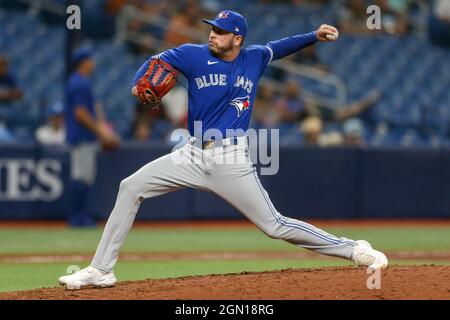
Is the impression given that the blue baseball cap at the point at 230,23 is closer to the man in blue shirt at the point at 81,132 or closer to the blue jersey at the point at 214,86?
the blue jersey at the point at 214,86

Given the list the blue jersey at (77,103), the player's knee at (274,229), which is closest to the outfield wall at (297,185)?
the blue jersey at (77,103)

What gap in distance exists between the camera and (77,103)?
12.1 metres

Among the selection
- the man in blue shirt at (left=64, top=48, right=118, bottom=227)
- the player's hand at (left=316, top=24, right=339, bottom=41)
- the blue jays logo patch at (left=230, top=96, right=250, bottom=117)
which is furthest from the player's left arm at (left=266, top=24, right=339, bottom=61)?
the man in blue shirt at (left=64, top=48, right=118, bottom=227)

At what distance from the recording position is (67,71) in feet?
42.3

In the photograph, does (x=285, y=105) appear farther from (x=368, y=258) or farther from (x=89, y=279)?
(x=89, y=279)

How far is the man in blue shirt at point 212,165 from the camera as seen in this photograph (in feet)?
20.8

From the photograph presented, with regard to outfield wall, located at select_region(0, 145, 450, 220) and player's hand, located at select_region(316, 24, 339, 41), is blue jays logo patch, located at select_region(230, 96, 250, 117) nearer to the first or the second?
player's hand, located at select_region(316, 24, 339, 41)

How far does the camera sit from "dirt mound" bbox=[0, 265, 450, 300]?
5.84 meters

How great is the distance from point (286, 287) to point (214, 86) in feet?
→ 4.42

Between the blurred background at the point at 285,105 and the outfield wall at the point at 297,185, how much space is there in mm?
14

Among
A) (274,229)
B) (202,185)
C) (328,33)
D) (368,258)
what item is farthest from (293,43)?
(368,258)
